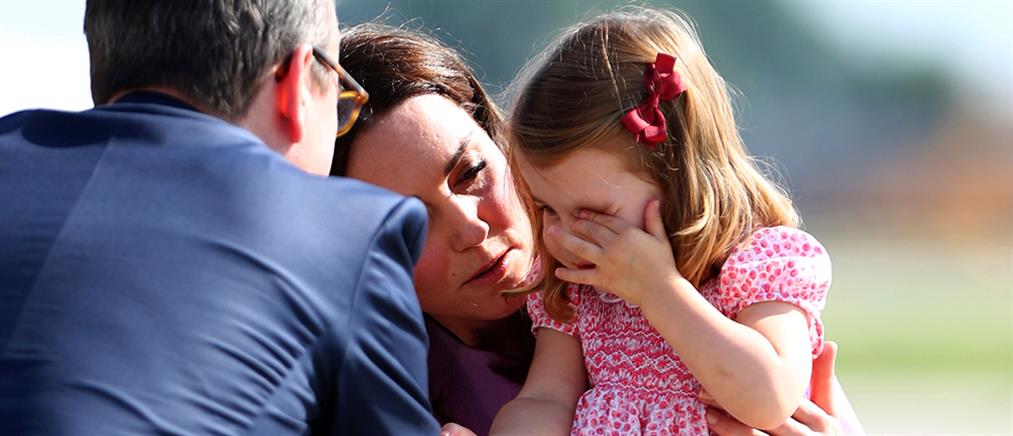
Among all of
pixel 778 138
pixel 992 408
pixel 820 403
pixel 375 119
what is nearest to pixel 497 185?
pixel 375 119

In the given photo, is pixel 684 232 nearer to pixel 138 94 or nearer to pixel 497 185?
pixel 497 185

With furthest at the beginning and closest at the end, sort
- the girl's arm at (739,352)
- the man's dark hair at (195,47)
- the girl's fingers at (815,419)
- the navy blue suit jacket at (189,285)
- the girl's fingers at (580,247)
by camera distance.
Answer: the girl's fingers at (815,419) → the girl's fingers at (580,247) → the girl's arm at (739,352) → the man's dark hair at (195,47) → the navy blue suit jacket at (189,285)

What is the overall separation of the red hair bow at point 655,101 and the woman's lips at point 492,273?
1.88 ft

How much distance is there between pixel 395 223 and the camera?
1.82 meters

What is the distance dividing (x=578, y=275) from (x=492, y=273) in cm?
43

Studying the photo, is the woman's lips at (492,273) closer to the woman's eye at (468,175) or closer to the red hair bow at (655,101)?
the woman's eye at (468,175)

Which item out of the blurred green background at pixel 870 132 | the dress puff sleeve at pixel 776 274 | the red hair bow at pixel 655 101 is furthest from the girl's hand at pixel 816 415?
the blurred green background at pixel 870 132


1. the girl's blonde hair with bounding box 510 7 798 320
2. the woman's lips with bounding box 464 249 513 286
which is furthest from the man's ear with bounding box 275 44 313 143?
the woman's lips with bounding box 464 249 513 286

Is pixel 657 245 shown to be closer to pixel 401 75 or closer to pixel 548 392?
pixel 548 392

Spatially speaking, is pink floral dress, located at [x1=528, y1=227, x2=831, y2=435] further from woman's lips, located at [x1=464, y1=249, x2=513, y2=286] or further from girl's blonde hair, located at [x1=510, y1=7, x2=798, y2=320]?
woman's lips, located at [x1=464, y1=249, x2=513, y2=286]

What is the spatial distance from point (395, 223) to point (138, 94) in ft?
1.48

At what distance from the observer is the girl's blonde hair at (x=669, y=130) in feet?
7.87

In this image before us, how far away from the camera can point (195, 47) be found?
1.91 m

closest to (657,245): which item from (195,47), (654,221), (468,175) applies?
(654,221)
